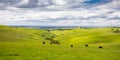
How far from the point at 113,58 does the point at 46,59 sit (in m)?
18.9

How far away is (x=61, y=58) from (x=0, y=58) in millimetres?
15015

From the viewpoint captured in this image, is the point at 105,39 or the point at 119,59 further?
the point at 105,39

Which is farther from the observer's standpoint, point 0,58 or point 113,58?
point 113,58

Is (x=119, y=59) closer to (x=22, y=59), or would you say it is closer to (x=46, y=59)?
(x=46, y=59)

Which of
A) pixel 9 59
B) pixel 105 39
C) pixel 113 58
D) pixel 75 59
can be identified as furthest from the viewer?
pixel 105 39

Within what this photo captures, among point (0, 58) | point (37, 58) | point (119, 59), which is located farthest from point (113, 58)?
point (0, 58)

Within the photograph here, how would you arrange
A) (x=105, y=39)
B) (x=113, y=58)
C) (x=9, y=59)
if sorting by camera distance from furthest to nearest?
A: 1. (x=105, y=39)
2. (x=113, y=58)
3. (x=9, y=59)

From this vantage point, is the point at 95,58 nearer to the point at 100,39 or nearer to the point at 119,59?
the point at 119,59

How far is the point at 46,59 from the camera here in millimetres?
51000

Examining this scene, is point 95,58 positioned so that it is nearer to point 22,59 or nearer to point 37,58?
point 37,58

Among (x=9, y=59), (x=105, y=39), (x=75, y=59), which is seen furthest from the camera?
(x=105, y=39)

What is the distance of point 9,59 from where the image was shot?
1941 inches

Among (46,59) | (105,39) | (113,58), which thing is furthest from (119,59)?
(105,39)

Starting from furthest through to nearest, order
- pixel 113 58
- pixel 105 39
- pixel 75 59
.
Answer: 1. pixel 105 39
2. pixel 113 58
3. pixel 75 59
